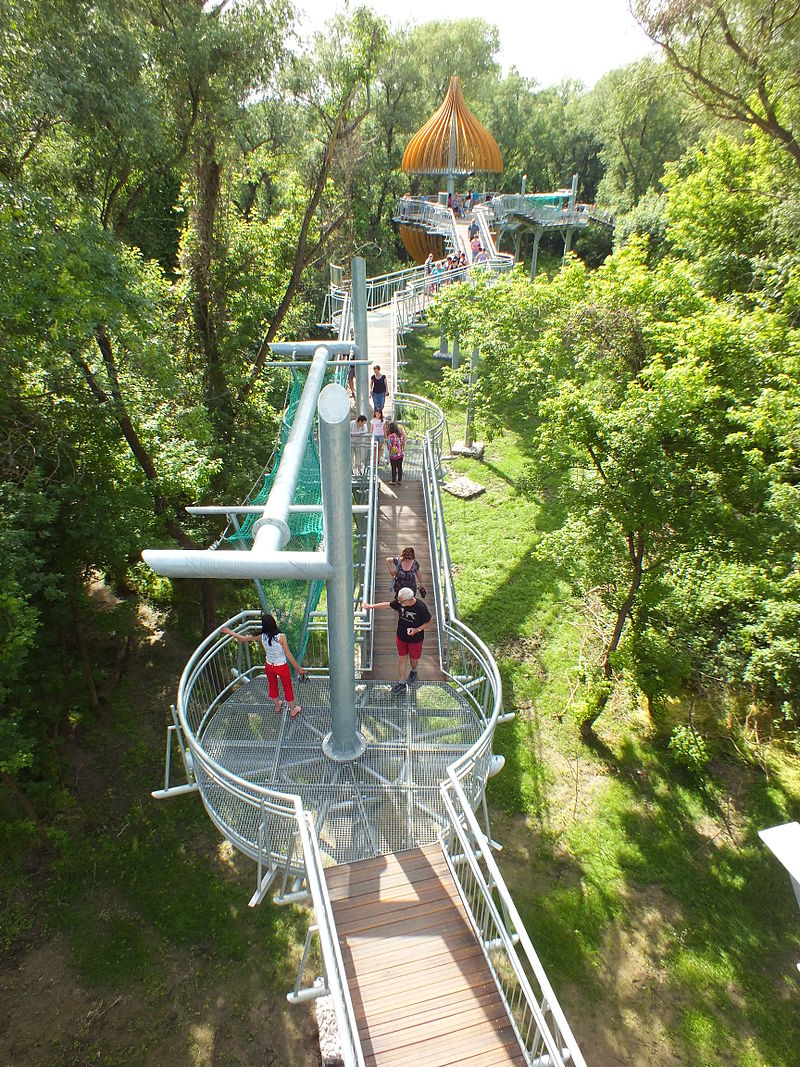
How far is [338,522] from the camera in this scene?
471 centimetres

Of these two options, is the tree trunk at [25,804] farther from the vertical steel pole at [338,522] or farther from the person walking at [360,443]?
the person walking at [360,443]

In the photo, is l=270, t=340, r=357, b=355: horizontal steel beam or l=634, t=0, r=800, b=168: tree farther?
l=634, t=0, r=800, b=168: tree

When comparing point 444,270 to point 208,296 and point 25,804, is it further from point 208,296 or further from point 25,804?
point 25,804

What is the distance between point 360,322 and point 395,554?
4748mm

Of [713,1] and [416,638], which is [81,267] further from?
[713,1]

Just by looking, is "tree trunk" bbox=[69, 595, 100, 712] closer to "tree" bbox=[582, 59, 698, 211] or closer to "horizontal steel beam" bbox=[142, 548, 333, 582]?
"horizontal steel beam" bbox=[142, 548, 333, 582]

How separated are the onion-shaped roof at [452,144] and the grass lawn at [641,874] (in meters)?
25.1

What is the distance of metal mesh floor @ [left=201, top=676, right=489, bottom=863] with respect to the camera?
216 inches

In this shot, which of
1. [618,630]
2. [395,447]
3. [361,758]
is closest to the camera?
[361,758]

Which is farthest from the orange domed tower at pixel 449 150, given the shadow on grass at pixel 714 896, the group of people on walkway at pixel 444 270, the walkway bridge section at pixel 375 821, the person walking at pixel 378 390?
the shadow on grass at pixel 714 896

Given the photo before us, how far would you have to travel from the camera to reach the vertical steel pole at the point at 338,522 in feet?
15.0

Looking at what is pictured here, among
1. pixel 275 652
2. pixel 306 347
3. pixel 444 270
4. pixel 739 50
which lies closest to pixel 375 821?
pixel 275 652

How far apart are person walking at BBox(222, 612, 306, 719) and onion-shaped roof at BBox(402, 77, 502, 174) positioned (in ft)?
94.1

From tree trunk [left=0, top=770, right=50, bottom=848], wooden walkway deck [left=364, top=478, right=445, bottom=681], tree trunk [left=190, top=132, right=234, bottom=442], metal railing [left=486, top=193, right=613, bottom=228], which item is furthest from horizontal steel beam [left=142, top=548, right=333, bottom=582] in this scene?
A: metal railing [left=486, top=193, right=613, bottom=228]
